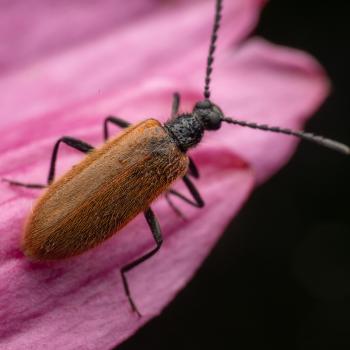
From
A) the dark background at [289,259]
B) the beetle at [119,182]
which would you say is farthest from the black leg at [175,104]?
the dark background at [289,259]

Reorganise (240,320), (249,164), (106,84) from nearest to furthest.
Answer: (249,164) → (106,84) → (240,320)

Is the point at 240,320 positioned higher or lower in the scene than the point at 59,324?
lower

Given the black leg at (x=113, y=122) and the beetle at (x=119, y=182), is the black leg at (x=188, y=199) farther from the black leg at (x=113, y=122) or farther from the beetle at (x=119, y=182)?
the black leg at (x=113, y=122)

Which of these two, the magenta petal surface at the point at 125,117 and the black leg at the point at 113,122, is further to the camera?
the black leg at the point at 113,122

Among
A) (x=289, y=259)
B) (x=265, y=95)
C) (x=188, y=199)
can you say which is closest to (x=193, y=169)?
(x=188, y=199)

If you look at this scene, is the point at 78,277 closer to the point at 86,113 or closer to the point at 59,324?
the point at 59,324

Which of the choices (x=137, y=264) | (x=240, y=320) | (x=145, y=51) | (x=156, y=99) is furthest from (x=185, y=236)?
(x=240, y=320)

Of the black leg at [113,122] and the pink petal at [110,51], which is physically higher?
the pink petal at [110,51]
